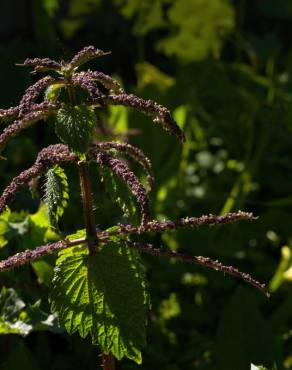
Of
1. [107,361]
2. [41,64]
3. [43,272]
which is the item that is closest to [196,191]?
[43,272]

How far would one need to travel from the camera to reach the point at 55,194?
3.05 ft

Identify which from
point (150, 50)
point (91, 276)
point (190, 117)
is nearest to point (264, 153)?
point (190, 117)

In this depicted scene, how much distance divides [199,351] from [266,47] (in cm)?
139

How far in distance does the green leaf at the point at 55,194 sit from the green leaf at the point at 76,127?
0.19ft

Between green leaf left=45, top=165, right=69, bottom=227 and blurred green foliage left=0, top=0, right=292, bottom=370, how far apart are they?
1.12 ft

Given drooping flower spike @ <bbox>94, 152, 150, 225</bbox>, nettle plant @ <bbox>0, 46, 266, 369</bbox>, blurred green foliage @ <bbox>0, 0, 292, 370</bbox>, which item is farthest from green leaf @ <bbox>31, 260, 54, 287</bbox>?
drooping flower spike @ <bbox>94, 152, 150, 225</bbox>

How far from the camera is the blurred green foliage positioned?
4.61 feet

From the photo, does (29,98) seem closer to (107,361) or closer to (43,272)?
(107,361)

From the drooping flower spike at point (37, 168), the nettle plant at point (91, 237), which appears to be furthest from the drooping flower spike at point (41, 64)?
the drooping flower spike at point (37, 168)

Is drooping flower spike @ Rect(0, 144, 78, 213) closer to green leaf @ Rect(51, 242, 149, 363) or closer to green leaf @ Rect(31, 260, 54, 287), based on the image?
green leaf @ Rect(51, 242, 149, 363)

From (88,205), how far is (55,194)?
2.6 inches

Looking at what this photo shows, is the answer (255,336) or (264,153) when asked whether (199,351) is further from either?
(264,153)

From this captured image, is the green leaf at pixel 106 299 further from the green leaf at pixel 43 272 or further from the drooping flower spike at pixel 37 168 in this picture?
the green leaf at pixel 43 272

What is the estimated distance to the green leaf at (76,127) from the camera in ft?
2.94
